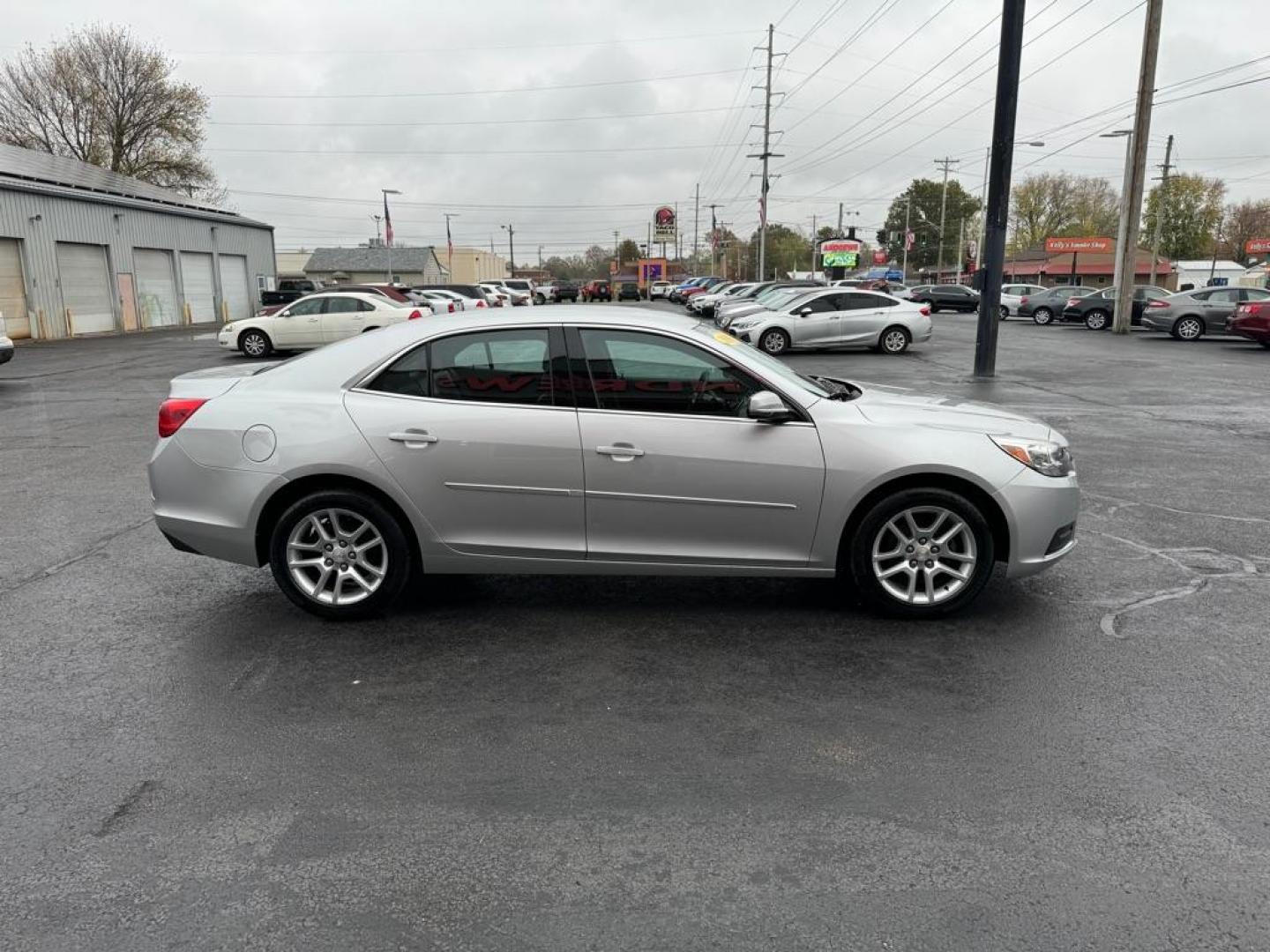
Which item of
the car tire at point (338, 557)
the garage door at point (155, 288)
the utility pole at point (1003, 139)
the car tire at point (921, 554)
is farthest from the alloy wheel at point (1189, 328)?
the garage door at point (155, 288)

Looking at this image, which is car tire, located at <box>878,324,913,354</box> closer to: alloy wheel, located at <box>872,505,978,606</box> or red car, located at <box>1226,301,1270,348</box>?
red car, located at <box>1226,301,1270,348</box>

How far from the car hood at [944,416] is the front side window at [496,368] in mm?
1649

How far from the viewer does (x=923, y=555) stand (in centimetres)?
464

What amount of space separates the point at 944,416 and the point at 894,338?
722 inches

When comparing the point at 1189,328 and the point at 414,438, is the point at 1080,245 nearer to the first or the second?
the point at 1189,328

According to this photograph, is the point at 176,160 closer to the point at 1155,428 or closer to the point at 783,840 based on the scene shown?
the point at 1155,428

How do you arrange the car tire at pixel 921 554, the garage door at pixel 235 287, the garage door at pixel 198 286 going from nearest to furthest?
1. the car tire at pixel 921 554
2. the garage door at pixel 198 286
3. the garage door at pixel 235 287

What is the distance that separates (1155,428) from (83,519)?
36.4 ft

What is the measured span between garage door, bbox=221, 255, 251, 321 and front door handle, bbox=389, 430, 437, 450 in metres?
43.4

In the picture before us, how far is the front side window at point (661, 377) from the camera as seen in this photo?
15.1 feet

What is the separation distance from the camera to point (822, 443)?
4.52 meters

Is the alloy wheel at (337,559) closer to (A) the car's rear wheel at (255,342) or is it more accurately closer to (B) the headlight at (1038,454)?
(B) the headlight at (1038,454)

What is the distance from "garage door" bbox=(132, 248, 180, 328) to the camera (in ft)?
120

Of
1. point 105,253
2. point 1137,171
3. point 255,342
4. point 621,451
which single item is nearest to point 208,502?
point 621,451
